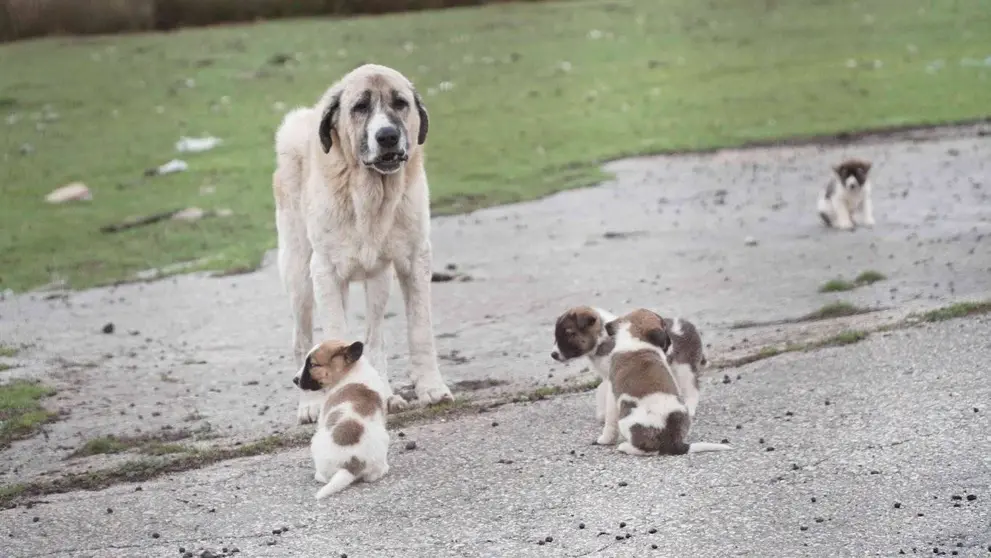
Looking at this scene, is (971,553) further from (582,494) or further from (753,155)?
(753,155)

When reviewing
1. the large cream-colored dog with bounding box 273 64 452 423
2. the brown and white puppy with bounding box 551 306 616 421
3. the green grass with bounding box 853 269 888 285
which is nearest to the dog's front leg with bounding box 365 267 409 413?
the large cream-colored dog with bounding box 273 64 452 423

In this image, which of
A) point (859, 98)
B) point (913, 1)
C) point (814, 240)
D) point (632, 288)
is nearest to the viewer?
point (632, 288)

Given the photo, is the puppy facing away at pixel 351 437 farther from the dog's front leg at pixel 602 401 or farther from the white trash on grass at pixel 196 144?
the white trash on grass at pixel 196 144

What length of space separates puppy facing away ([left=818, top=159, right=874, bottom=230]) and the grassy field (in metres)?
4.37

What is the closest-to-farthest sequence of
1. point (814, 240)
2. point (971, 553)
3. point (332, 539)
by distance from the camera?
point (971, 553)
point (332, 539)
point (814, 240)

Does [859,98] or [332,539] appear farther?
[859,98]

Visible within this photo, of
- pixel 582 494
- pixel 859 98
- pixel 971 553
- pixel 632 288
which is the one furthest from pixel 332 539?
pixel 859 98

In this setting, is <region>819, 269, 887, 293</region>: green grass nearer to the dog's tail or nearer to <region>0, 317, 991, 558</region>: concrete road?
<region>0, 317, 991, 558</region>: concrete road

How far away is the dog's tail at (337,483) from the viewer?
7129mm

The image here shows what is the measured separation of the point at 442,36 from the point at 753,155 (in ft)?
39.1

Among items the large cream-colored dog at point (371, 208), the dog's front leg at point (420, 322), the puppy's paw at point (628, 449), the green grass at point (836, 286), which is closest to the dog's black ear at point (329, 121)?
the large cream-colored dog at point (371, 208)

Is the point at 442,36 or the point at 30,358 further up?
the point at 442,36

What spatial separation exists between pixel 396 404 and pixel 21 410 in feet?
7.88

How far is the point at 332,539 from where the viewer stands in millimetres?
6586
